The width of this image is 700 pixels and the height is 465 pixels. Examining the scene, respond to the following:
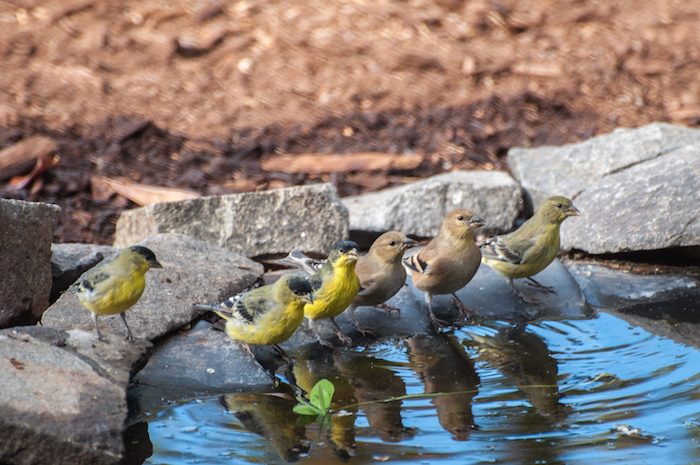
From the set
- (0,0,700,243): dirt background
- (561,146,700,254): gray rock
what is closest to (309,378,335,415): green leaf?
(561,146,700,254): gray rock

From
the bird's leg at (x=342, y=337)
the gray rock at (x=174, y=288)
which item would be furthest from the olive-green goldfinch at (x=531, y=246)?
the gray rock at (x=174, y=288)

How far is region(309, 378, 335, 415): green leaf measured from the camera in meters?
6.69

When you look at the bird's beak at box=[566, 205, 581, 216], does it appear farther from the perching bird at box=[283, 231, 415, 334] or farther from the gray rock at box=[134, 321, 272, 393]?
the gray rock at box=[134, 321, 272, 393]

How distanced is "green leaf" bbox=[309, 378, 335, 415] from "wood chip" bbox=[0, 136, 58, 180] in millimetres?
5586

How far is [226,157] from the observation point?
12.1 metres

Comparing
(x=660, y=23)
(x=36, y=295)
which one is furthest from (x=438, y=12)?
→ (x=36, y=295)

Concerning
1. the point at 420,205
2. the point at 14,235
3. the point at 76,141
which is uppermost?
the point at 14,235

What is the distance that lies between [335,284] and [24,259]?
7.08 feet

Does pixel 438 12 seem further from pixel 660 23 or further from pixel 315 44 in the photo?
pixel 660 23

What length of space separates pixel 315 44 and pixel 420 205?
4070 millimetres

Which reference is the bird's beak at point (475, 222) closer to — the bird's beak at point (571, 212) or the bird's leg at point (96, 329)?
the bird's beak at point (571, 212)

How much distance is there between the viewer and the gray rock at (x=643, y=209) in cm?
929

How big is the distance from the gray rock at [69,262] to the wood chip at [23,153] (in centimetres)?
271

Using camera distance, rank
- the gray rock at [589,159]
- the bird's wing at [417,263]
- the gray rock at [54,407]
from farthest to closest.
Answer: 1. the gray rock at [589,159]
2. the bird's wing at [417,263]
3. the gray rock at [54,407]
